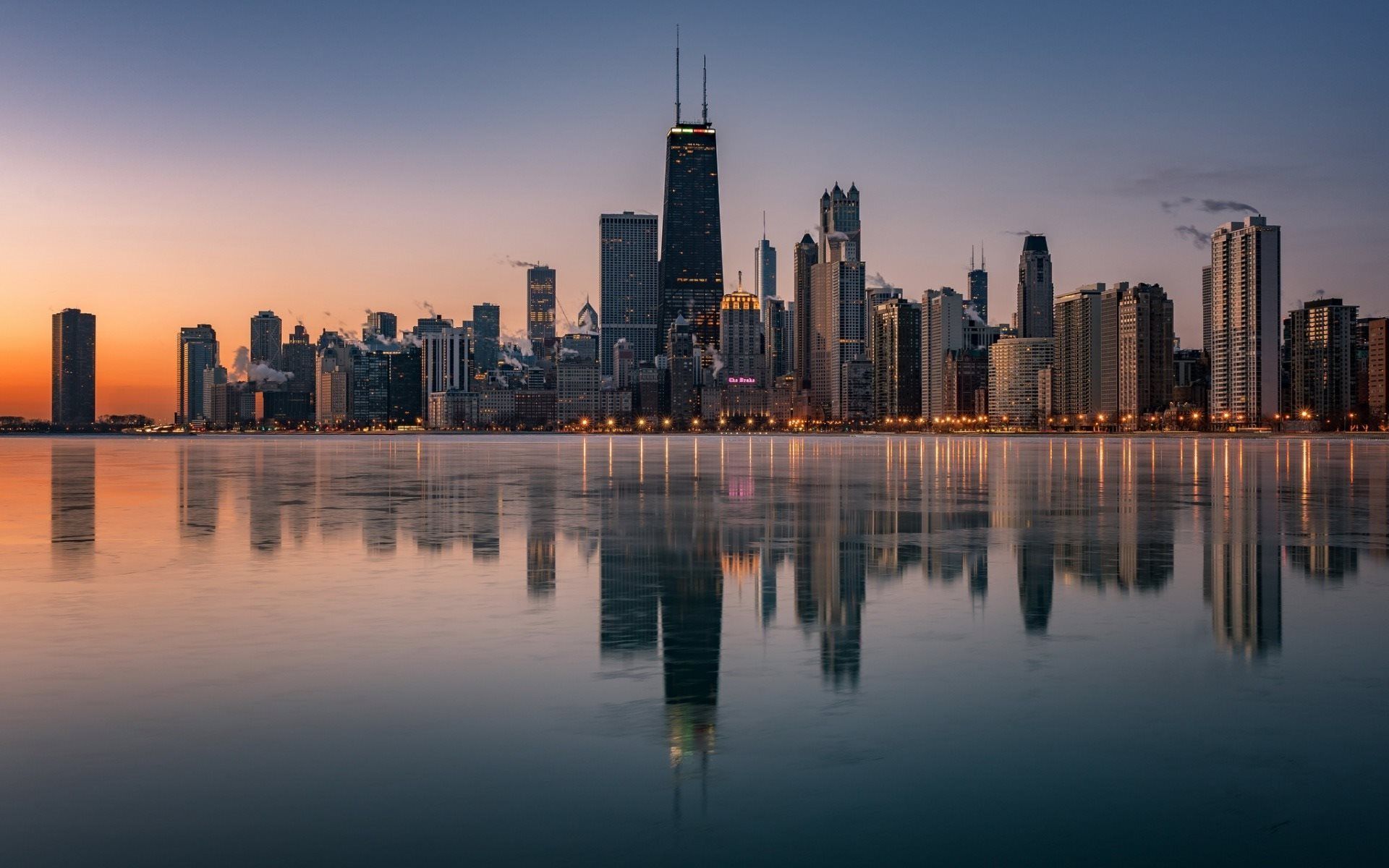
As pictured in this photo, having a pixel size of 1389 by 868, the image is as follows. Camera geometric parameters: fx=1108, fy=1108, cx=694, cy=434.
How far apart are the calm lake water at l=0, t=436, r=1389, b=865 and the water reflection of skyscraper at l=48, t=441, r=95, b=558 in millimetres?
853

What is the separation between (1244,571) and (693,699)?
59.4 feet

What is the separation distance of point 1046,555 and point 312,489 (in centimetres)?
4355

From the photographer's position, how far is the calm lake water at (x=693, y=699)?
9906mm

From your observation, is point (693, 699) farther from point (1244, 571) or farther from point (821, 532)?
point (821, 532)

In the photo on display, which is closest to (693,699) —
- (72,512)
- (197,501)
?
(72,512)

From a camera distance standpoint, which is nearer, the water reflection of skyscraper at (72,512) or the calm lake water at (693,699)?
the calm lake water at (693,699)

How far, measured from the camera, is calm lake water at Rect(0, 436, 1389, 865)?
9.91 m

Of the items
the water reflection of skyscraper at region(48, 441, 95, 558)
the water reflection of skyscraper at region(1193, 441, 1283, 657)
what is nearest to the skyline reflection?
→ the water reflection of skyscraper at region(1193, 441, 1283, 657)

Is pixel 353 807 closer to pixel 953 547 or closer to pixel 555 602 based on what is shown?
pixel 555 602

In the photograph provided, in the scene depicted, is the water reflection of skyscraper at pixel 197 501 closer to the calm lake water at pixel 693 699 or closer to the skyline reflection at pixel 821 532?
the skyline reflection at pixel 821 532

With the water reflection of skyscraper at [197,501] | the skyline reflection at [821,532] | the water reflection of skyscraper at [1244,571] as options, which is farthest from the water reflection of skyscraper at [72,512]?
the water reflection of skyscraper at [1244,571]

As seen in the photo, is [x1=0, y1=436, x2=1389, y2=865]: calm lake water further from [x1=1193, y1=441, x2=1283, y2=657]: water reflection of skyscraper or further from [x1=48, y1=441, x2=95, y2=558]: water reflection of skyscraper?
[x1=48, y1=441, x2=95, y2=558]: water reflection of skyscraper

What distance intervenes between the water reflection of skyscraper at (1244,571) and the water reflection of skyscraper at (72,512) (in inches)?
1119

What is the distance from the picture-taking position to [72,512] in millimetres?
46344
